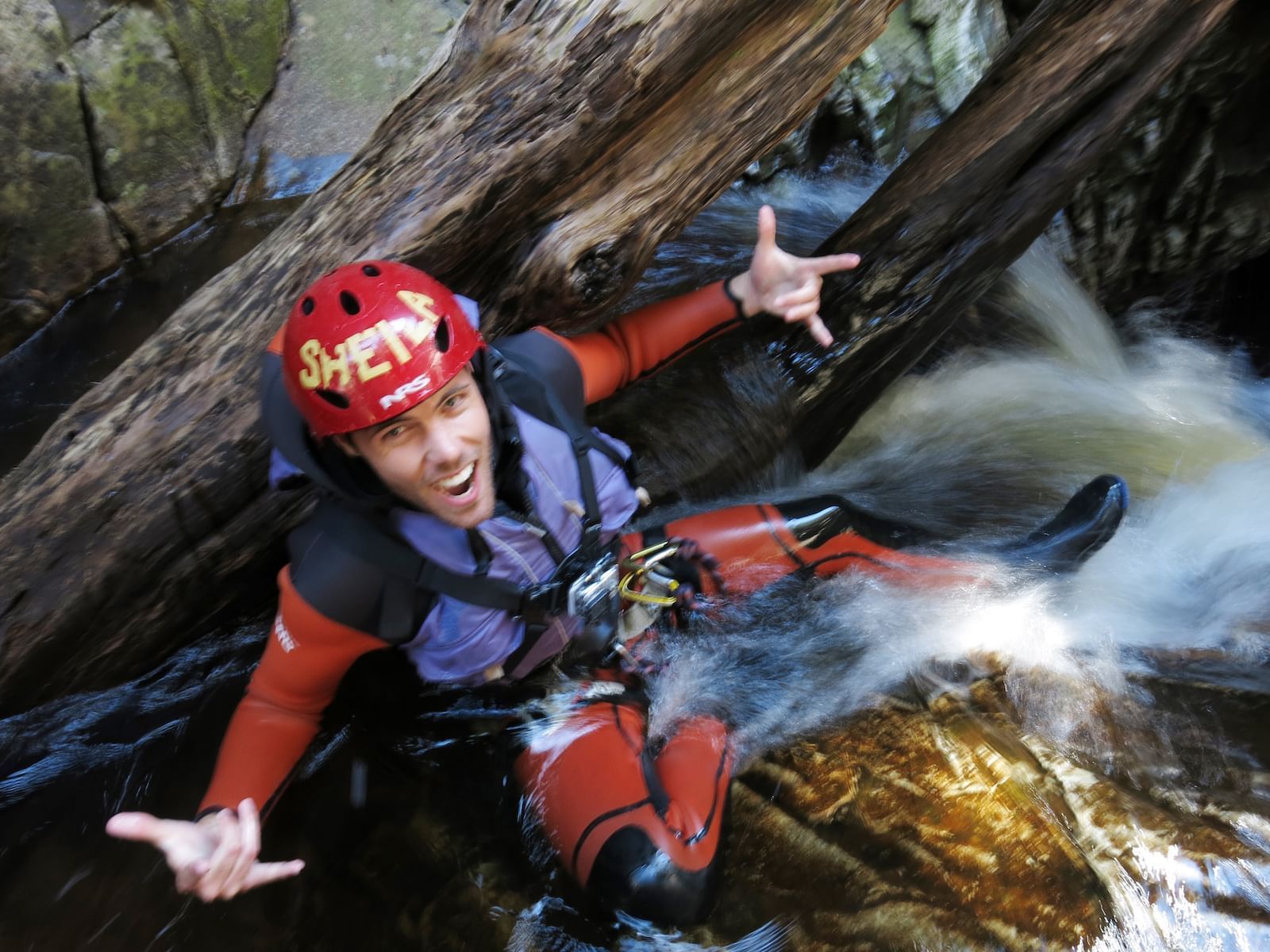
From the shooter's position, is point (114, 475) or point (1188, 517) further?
point (1188, 517)

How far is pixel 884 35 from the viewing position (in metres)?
4.66

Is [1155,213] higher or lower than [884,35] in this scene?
lower

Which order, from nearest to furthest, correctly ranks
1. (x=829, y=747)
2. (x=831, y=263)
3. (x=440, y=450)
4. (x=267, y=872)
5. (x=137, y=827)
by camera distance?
(x=137, y=827)
(x=267, y=872)
(x=440, y=450)
(x=831, y=263)
(x=829, y=747)

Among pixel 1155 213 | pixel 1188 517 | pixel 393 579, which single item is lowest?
pixel 1188 517

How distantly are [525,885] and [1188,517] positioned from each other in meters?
2.67

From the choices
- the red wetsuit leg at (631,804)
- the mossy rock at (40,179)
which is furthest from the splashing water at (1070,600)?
→ the mossy rock at (40,179)

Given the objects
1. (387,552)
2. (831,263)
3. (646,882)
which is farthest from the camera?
(831,263)

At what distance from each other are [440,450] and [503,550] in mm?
410

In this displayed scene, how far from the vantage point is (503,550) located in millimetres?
2146

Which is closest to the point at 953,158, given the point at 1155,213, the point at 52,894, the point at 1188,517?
the point at 1188,517

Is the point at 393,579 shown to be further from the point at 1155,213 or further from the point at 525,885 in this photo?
the point at 1155,213

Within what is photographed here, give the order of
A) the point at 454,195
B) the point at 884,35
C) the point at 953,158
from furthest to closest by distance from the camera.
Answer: the point at 884,35 < the point at 953,158 < the point at 454,195

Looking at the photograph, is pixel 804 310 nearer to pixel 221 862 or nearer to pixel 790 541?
pixel 790 541

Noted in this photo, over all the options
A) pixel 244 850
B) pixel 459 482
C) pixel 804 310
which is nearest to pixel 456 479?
pixel 459 482
